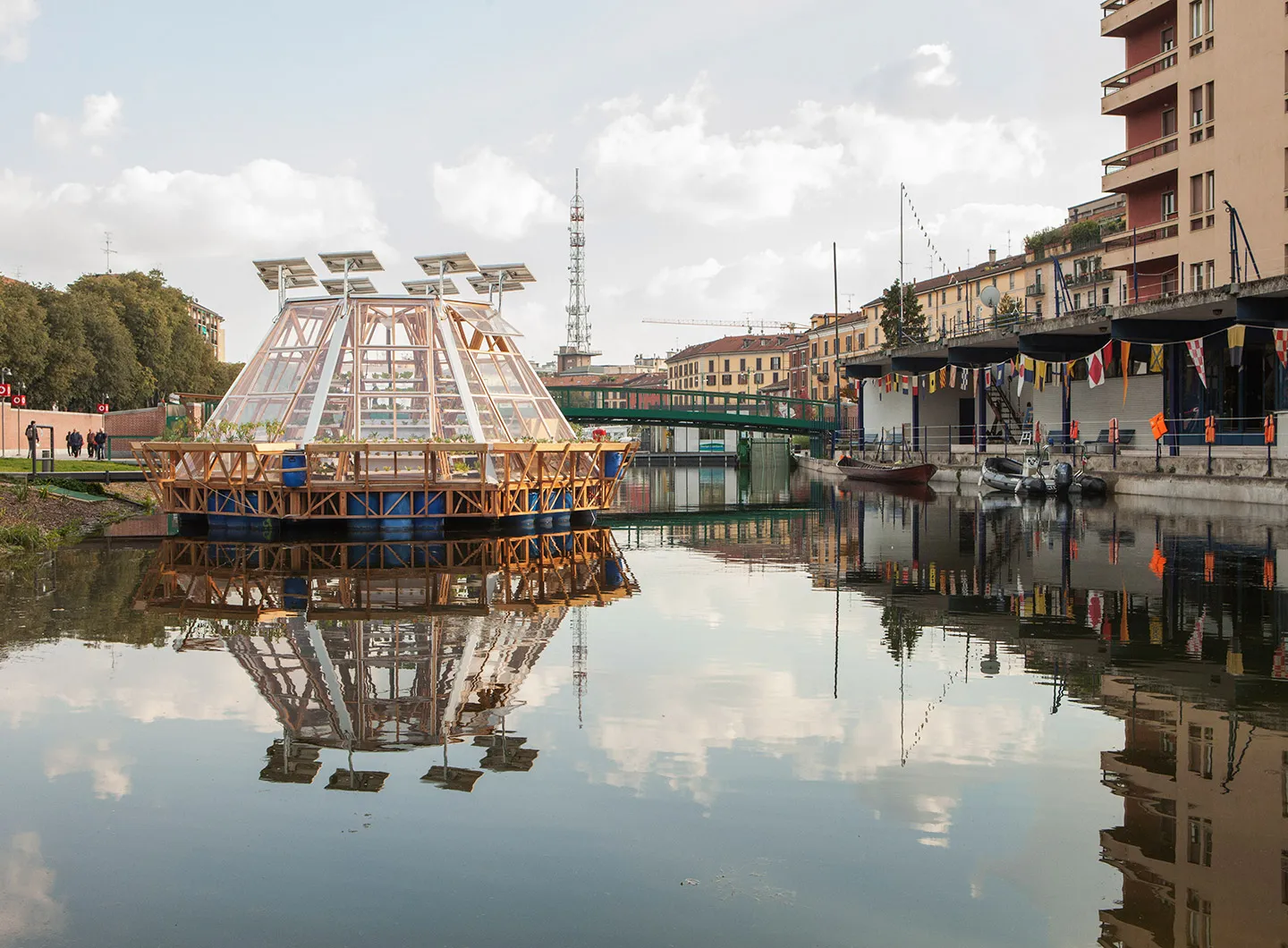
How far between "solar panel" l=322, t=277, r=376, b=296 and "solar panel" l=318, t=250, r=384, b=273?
2.56 feet

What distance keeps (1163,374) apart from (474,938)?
4176cm

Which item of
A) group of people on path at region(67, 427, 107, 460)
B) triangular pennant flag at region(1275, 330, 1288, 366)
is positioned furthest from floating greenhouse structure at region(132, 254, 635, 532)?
group of people on path at region(67, 427, 107, 460)

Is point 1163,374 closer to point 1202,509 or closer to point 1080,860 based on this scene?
point 1202,509

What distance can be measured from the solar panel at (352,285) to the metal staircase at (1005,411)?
33915 mm

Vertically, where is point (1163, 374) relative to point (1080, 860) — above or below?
above

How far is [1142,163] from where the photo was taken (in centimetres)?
4959

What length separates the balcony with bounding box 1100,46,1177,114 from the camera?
47.9 m

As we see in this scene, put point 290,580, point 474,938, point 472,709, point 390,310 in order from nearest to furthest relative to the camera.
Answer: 1. point 474,938
2. point 472,709
3. point 290,580
4. point 390,310

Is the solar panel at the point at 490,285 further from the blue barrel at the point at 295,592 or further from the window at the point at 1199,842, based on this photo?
the window at the point at 1199,842

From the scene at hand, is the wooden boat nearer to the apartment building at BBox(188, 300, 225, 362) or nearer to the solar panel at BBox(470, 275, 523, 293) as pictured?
the solar panel at BBox(470, 275, 523, 293)

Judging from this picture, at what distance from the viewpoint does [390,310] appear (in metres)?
27.6

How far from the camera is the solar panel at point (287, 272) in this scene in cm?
2873

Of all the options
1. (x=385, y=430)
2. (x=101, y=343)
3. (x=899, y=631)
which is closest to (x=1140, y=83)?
(x=385, y=430)

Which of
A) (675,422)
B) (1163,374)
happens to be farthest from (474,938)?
(675,422)
